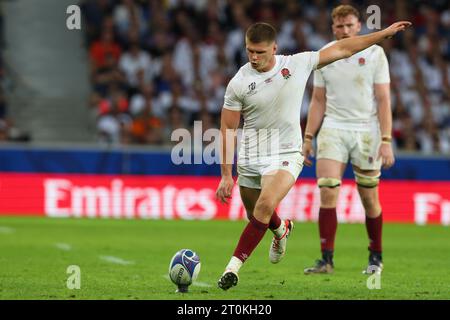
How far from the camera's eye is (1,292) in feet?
28.8

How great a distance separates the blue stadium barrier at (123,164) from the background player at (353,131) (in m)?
8.45

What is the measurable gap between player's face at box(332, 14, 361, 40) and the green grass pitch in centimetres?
240

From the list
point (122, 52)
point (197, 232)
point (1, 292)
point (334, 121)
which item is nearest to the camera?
point (1, 292)

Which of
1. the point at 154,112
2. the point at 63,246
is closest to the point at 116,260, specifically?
the point at 63,246

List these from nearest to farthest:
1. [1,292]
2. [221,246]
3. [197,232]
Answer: [1,292] → [221,246] → [197,232]

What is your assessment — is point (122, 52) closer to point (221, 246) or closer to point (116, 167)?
point (116, 167)

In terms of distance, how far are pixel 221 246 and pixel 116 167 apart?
5756 millimetres

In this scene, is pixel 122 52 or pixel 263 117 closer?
pixel 263 117

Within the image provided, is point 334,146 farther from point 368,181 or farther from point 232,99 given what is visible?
point 232,99

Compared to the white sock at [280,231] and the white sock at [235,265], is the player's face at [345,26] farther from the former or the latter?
the white sock at [235,265]

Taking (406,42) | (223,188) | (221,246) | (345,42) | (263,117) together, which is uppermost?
(406,42)

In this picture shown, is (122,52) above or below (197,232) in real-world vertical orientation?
above

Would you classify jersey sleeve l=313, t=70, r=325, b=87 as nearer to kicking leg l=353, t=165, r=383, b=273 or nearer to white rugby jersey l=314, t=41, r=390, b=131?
white rugby jersey l=314, t=41, r=390, b=131
